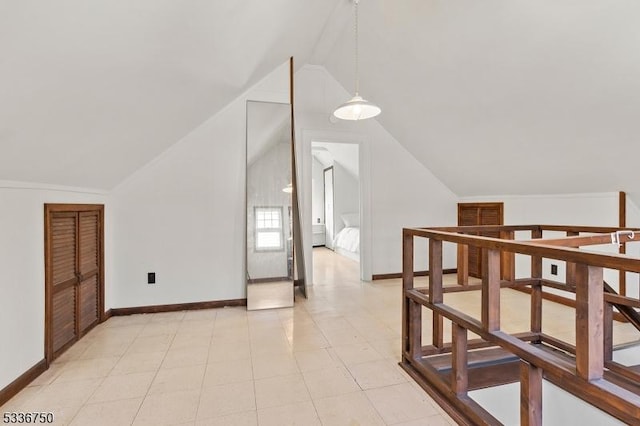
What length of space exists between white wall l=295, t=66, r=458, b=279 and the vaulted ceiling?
53cm

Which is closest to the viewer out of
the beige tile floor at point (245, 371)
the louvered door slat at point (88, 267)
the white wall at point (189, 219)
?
the beige tile floor at point (245, 371)

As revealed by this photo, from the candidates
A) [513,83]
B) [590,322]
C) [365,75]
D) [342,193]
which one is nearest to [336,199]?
[342,193]

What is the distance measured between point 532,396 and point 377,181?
350 centimetres

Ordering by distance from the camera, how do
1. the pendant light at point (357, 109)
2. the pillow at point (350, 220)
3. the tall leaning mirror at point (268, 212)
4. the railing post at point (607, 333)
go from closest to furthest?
the railing post at point (607, 333)
the pendant light at point (357, 109)
the tall leaning mirror at point (268, 212)
the pillow at point (350, 220)

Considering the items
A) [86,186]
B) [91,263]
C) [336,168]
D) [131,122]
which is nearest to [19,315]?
[91,263]

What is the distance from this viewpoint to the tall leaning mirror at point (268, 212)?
3.35 meters

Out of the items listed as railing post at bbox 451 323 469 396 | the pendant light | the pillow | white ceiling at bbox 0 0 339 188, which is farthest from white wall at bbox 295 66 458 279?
railing post at bbox 451 323 469 396

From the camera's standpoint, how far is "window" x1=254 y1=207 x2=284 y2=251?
11.0ft

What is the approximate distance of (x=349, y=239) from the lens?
6.39 m

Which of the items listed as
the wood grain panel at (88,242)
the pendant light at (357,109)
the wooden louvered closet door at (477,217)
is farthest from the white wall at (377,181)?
the wood grain panel at (88,242)

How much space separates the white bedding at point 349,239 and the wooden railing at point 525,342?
3.75 meters

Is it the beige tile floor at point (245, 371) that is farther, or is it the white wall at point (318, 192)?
the white wall at point (318, 192)

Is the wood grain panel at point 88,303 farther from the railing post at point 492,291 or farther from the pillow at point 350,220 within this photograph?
the pillow at point 350,220

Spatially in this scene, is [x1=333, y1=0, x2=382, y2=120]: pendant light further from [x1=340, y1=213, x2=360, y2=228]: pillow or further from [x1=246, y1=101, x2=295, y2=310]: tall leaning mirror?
[x1=340, y1=213, x2=360, y2=228]: pillow
